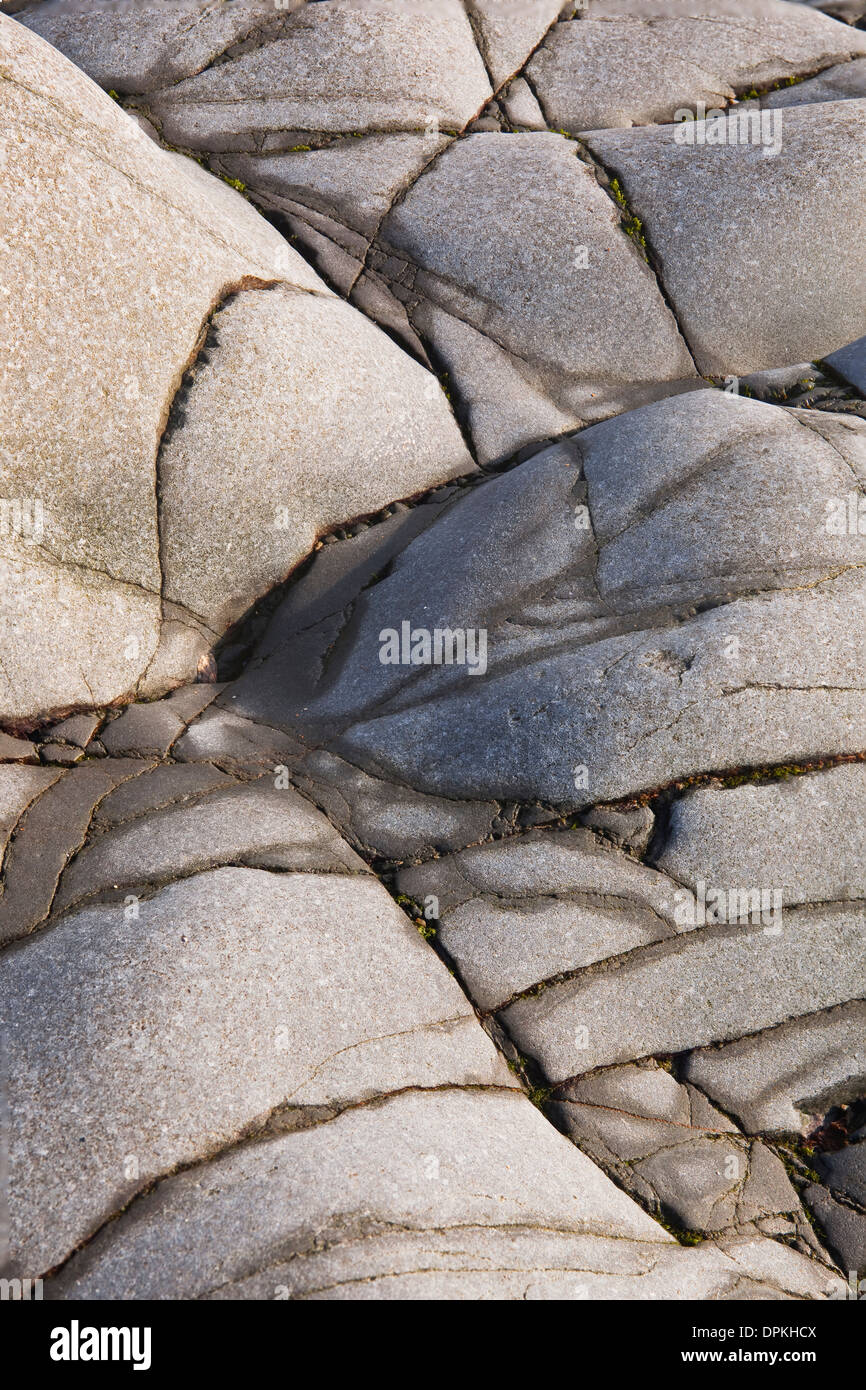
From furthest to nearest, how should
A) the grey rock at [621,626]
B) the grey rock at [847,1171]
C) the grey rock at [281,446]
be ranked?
the grey rock at [281,446] < the grey rock at [621,626] < the grey rock at [847,1171]

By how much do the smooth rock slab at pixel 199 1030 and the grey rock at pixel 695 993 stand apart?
39cm

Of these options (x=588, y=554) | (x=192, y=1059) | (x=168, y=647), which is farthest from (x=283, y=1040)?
(x=588, y=554)

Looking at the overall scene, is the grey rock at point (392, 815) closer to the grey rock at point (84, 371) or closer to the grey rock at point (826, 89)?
the grey rock at point (84, 371)

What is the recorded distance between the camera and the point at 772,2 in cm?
1033

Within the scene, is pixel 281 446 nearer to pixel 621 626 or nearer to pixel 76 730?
pixel 76 730

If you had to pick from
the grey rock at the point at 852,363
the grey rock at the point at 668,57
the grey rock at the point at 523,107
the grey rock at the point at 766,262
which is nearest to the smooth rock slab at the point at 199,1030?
the grey rock at the point at 852,363

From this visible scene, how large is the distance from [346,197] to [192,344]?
9.02 feet

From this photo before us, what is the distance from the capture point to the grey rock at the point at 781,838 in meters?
5.23

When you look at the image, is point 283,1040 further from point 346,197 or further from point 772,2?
point 772,2

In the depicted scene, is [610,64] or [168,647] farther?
[610,64]

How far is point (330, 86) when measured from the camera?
8945mm

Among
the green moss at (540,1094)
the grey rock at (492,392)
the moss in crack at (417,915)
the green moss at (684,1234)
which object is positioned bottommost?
the green moss at (684,1234)

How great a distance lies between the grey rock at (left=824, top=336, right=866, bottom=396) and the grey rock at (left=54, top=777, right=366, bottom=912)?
5371 millimetres

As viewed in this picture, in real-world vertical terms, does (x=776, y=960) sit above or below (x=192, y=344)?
below
